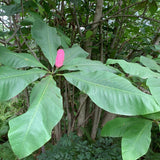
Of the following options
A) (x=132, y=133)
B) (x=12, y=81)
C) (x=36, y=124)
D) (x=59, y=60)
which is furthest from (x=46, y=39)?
(x=132, y=133)

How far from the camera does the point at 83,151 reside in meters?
0.99

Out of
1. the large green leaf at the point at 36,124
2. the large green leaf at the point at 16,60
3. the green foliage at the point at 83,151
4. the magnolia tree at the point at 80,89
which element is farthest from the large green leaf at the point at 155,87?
the green foliage at the point at 83,151

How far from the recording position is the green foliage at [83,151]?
955 millimetres

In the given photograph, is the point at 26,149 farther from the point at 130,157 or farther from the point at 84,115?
the point at 84,115

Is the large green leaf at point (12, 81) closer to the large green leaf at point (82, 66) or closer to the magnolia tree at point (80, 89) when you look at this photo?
the magnolia tree at point (80, 89)

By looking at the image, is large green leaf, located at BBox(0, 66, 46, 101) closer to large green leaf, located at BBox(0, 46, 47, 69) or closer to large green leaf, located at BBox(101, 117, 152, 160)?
large green leaf, located at BBox(0, 46, 47, 69)

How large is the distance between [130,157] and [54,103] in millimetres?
279

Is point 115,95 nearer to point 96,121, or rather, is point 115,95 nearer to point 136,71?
point 136,71

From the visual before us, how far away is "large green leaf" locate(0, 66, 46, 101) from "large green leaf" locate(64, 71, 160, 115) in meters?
0.13

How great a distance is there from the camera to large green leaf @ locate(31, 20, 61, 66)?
0.48m

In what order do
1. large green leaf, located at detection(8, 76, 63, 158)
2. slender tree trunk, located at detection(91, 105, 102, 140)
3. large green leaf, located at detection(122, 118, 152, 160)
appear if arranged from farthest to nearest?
slender tree trunk, located at detection(91, 105, 102, 140) < large green leaf, located at detection(122, 118, 152, 160) < large green leaf, located at detection(8, 76, 63, 158)

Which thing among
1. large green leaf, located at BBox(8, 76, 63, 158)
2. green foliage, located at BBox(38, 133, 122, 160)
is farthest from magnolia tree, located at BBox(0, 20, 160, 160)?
green foliage, located at BBox(38, 133, 122, 160)

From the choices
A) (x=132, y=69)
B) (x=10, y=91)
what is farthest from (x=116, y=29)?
(x=10, y=91)

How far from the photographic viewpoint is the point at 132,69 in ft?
1.49
